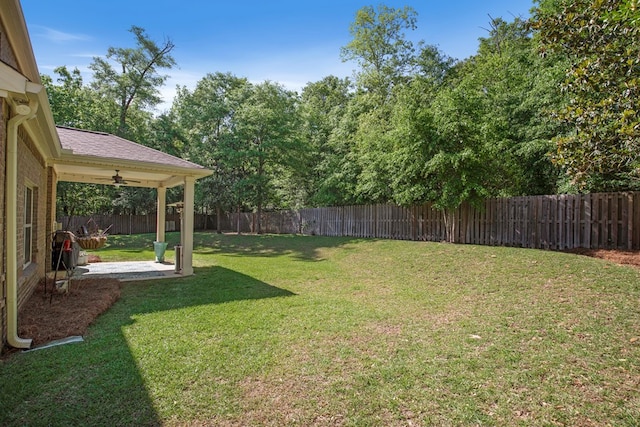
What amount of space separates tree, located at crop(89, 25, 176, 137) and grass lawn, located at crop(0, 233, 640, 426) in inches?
876

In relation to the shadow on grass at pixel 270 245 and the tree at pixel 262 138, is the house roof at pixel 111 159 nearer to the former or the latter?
the shadow on grass at pixel 270 245

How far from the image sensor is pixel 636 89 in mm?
4051

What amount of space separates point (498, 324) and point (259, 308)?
11.6 ft

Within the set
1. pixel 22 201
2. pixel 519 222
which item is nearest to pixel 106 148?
pixel 22 201

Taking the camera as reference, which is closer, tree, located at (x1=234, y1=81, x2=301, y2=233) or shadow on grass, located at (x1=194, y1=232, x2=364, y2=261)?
shadow on grass, located at (x1=194, y1=232, x2=364, y2=261)

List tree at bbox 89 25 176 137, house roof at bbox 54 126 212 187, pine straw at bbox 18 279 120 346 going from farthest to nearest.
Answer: tree at bbox 89 25 176 137 → house roof at bbox 54 126 212 187 → pine straw at bbox 18 279 120 346

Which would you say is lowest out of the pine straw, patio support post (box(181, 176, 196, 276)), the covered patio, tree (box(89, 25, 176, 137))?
the pine straw

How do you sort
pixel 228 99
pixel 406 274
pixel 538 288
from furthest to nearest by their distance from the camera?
pixel 228 99, pixel 406 274, pixel 538 288

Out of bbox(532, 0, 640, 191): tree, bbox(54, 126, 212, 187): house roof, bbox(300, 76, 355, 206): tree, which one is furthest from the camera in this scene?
bbox(300, 76, 355, 206): tree

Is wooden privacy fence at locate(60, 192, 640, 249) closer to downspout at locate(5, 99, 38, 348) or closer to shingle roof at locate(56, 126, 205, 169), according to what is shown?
shingle roof at locate(56, 126, 205, 169)

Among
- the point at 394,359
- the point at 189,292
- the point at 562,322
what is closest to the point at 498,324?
the point at 562,322

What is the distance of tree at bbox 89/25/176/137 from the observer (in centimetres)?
2383

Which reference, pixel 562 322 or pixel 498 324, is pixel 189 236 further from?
pixel 562 322

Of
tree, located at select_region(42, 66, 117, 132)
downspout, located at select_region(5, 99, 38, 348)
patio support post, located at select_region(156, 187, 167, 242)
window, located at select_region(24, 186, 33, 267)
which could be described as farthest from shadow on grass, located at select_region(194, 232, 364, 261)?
tree, located at select_region(42, 66, 117, 132)
